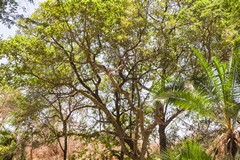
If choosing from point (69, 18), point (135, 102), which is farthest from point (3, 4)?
point (135, 102)

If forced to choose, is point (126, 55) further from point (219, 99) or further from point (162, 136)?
point (219, 99)

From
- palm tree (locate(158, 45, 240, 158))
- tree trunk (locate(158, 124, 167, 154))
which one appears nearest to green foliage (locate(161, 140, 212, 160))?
palm tree (locate(158, 45, 240, 158))

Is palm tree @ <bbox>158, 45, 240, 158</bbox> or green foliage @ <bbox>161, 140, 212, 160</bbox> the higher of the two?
palm tree @ <bbox>158, 45, 240, 158</bbox>

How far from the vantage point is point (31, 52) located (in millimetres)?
10852

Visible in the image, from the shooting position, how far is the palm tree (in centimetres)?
750

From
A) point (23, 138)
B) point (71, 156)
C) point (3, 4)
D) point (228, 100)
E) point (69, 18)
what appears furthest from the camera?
point (71, 156)

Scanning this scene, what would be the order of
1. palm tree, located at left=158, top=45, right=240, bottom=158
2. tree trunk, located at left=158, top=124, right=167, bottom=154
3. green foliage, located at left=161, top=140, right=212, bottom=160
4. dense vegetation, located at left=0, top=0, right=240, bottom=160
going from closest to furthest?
green foliage, located at left=161, top=140, right=212, bottom=160 → palm tree, located at left=158, top=45, right=240, bottom=158 → dense vegetation, located at left=0, top=0, right=240, bottom=160 → tree trunk, located at left=158, top=124, right=167, bottom=154

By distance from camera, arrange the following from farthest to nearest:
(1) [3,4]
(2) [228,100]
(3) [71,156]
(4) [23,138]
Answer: (3) [71,156]
(4) [23,138]
(2) [228,100]
(1) [3,4]

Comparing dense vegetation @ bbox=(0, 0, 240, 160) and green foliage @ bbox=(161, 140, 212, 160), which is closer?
green foliage @ bbox=(161, 140, 212, 160)

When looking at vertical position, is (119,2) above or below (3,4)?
above

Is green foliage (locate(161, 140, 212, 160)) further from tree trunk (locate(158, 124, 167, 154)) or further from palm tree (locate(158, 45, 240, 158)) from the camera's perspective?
tree trunk (locate(158, 124, 167, 154))

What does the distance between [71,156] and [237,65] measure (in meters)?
10.5

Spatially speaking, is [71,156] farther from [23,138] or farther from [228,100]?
[228,100]

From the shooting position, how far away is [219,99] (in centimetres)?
786
